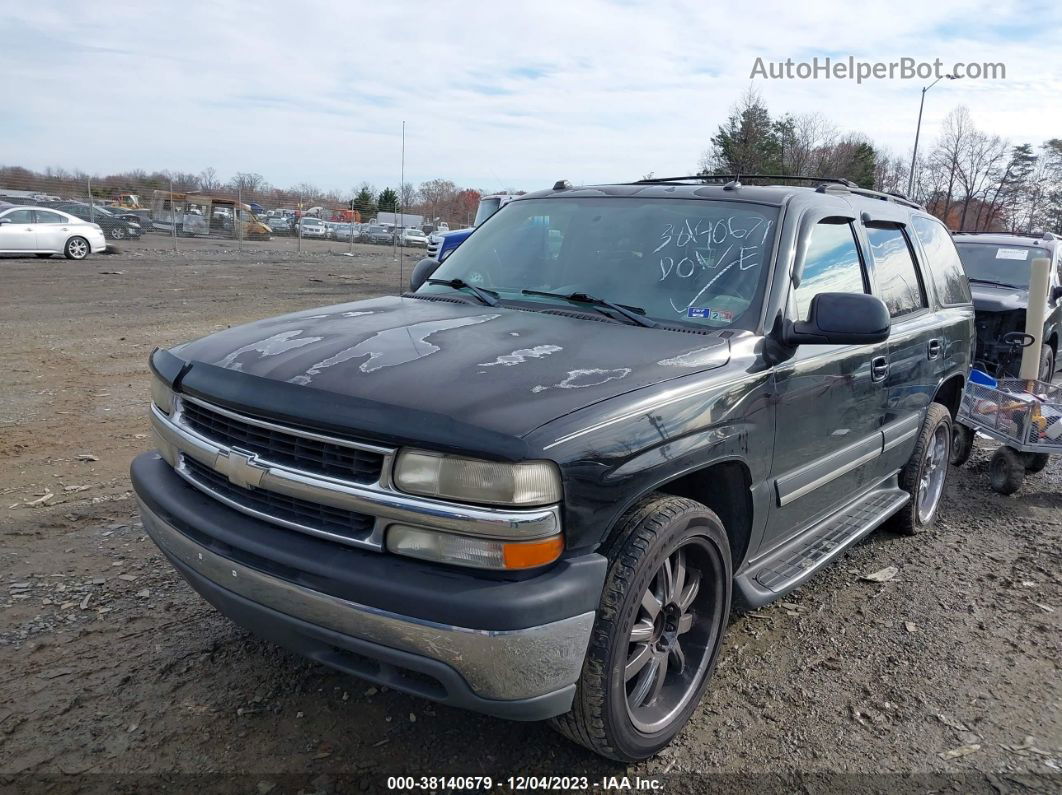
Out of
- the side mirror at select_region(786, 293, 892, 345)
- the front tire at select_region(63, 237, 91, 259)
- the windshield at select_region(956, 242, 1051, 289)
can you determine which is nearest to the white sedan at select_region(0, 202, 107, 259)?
the front tire at select_region(63, 237, 91, 259)

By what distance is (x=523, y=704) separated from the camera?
2273 millimetres

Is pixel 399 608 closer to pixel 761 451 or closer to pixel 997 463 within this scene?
pixel 761 451

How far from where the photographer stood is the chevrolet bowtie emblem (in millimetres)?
2520

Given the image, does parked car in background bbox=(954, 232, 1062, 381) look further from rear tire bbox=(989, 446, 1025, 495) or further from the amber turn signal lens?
the amber turn signal lens

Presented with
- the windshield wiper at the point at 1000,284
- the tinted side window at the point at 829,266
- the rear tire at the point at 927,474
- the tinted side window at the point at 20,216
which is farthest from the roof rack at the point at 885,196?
the tinted side window at the point at 20,216

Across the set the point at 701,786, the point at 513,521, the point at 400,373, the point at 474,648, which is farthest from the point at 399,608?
the point at 701,786

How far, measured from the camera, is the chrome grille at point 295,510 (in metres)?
2.38

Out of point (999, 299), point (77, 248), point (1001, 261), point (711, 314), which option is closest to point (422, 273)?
point (711, 314)

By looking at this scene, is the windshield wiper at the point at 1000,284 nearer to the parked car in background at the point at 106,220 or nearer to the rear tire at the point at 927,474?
the rear tire at the point at 927,474

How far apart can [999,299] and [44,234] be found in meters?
22.6

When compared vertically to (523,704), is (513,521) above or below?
above

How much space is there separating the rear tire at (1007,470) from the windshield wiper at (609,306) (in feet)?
13.5

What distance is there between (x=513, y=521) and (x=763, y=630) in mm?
2097

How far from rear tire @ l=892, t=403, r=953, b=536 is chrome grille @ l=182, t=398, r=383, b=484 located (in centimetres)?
366
